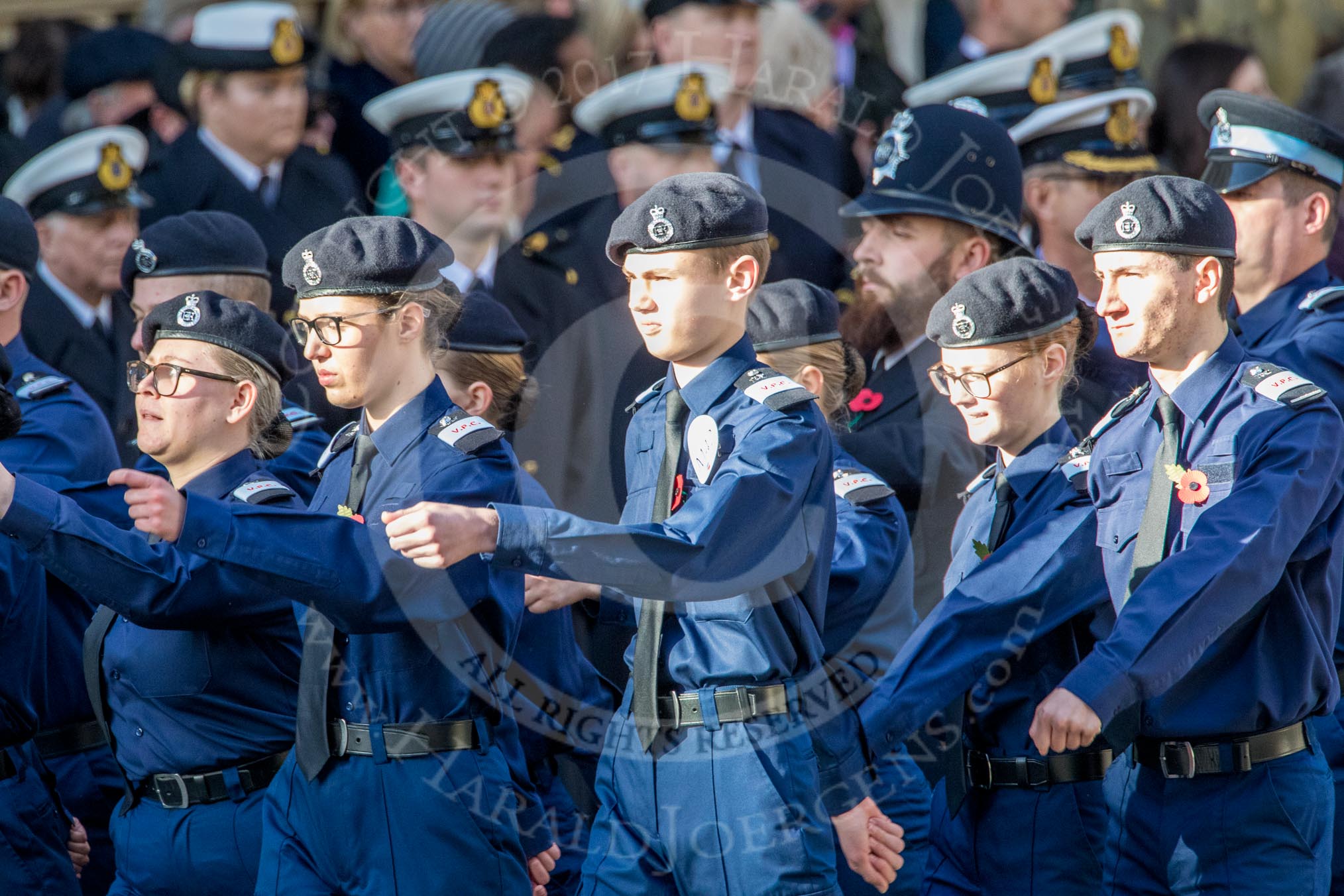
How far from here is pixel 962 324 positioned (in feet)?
14.1

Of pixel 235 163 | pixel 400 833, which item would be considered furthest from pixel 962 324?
pixel 235 163

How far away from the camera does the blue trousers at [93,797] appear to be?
5.09m

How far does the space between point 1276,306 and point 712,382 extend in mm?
1923

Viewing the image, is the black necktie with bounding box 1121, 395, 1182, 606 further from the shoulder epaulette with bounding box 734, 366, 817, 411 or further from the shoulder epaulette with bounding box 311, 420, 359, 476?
the shoulder epaulette with bounding box 311, 420, 359, 476

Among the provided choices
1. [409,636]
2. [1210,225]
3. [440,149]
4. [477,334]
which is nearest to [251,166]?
[440,149]

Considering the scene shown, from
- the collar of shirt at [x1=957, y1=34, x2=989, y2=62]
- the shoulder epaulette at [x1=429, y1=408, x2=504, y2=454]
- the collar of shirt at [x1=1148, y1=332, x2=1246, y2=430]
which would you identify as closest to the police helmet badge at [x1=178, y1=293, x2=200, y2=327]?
the shoulder epaulette at [x1=429, y1=408, x2=504, y2=454]

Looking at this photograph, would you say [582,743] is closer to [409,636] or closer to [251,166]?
[409,636]

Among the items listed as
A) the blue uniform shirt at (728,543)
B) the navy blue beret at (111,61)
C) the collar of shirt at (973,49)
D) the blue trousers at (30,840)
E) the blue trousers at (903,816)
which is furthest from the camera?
the navy blue beret at (111,61)

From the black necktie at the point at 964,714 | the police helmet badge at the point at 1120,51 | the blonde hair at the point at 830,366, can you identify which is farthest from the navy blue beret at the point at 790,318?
the police helmet badge at the point at 1120,51

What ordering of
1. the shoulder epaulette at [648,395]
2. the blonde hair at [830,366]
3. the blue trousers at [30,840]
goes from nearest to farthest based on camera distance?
the shoulder epaulette at [648,395] < the blue trousers at [30,840] < the blonde hair at [830,366]

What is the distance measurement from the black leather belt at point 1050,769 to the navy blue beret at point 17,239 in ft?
10.3

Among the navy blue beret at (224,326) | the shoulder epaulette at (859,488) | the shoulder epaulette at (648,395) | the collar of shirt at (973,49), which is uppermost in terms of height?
the collar of shirt at (973,49)

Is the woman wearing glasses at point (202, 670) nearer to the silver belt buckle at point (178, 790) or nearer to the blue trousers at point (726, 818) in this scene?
the silver belt buckle at point (178, 790)

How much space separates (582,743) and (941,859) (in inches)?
46.1
